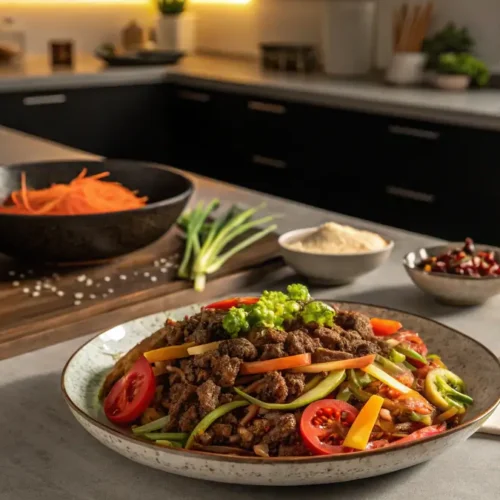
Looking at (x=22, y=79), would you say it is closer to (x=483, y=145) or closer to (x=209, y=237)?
(x=483, y=145)

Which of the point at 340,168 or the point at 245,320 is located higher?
the point at 245,320

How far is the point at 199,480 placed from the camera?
2.93 feet

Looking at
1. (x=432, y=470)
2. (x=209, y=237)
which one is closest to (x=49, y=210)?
(x=209, y=237)

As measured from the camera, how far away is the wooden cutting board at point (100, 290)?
50.1 inches

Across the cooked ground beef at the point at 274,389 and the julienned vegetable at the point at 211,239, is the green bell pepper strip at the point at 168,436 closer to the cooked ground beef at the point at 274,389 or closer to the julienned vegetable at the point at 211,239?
the cooked ground beef at the point at 274,389

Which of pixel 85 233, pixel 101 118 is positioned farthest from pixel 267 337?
pixel 101 118

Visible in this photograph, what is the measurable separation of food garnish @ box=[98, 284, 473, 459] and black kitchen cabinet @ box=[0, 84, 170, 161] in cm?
326

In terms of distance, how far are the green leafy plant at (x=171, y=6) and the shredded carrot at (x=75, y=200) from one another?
3.60 metres

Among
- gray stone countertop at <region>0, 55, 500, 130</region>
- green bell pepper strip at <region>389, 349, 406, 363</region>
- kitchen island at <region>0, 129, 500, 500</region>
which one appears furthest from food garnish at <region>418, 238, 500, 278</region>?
gray stone countertop at <region>0, 55, 500, 130</region>

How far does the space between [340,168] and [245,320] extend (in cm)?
271

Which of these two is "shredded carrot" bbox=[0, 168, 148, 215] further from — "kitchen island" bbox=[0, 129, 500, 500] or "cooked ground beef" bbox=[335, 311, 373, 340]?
"cooked ground beef" bbox=[335, 311, 373, 340]

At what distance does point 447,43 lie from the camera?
3746mm

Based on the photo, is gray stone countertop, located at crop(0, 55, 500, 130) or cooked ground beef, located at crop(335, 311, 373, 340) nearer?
cooked ground beef, located at crop(335, 311, 373, 340)

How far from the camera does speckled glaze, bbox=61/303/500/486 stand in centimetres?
81
